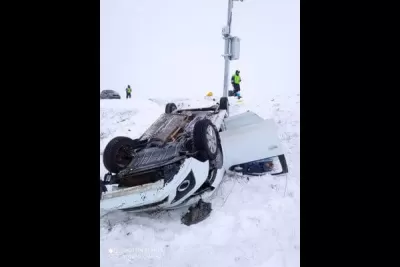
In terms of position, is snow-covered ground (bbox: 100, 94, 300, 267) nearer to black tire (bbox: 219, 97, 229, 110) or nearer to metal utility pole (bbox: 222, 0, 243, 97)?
black tire (bbox: 219, 97, 229, 110)

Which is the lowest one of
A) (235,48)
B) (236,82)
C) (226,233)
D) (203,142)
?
(226,233)

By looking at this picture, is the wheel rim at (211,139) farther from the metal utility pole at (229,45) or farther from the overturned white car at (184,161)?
the metal utility pole at (229,45)

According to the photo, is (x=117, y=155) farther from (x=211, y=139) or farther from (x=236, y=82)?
(x=236, y=82)

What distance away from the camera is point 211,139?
307 centimetres

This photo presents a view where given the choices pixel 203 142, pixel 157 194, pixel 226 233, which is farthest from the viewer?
pixel 203 142

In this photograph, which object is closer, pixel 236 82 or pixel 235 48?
pixel 235 48

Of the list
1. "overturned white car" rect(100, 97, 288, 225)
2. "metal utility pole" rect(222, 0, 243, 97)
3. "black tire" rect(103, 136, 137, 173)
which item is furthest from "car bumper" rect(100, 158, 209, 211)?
"metal utility pole" rect(222, 0, 243, 97)

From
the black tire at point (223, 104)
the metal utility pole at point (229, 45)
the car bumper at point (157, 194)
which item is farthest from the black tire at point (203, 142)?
the metal utility pole at point (229, 45)

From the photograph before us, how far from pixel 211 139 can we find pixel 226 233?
0.91 meters

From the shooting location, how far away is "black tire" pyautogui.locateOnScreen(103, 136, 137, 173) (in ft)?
10.1

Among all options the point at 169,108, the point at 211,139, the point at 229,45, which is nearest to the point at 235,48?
the point at 229,45

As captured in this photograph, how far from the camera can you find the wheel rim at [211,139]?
9.76 feet
